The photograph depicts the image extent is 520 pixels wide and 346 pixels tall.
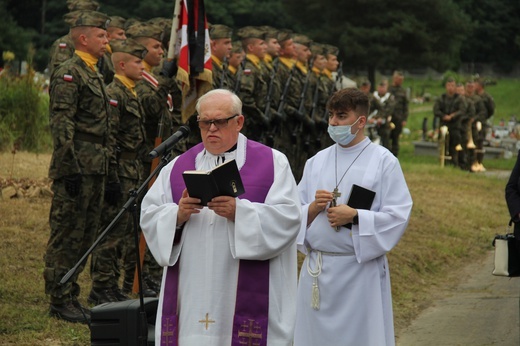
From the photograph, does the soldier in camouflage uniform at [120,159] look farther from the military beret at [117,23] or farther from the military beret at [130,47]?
the military beret at [117,23]

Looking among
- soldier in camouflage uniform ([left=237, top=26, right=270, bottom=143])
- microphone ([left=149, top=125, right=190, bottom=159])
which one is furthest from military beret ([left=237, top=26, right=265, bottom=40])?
microphone ([left=149, top=125, right=190, bottom=159])

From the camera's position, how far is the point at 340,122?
7066 mm

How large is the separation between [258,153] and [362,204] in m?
1.14

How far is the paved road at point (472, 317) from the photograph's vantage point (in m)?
9.94

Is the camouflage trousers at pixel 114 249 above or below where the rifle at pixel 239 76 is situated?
below

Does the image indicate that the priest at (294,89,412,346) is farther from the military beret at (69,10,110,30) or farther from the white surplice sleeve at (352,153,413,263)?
the military beret at (69,10,110,30)

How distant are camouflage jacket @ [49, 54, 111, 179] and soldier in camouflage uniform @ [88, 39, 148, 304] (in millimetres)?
410

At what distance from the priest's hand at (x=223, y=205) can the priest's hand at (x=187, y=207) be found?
0.07 meters

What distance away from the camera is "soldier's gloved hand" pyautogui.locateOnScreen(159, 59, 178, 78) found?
34.0ft

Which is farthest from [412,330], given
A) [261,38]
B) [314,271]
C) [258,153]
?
[261,38]

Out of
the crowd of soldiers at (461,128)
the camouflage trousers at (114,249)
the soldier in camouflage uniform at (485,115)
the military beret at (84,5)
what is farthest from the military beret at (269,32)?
the soldier in camouflage uniform at (485,115)

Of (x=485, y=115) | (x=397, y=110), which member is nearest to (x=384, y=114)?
(x=397, y=110)

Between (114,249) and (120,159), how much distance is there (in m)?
0.79

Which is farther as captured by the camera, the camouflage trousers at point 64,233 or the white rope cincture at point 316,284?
the camouflage trousers at point 64,233
